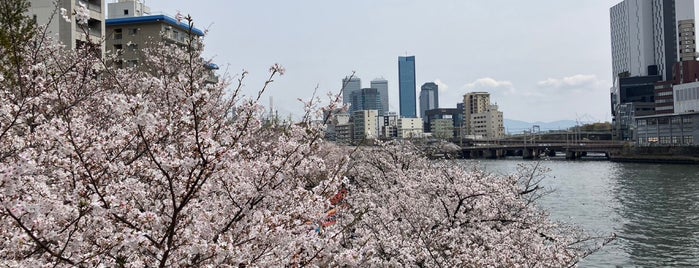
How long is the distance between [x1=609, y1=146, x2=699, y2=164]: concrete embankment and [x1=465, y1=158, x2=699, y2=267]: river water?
25.7m

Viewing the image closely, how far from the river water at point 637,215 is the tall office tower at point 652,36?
104 metres

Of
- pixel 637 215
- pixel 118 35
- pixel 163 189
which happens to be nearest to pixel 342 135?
pixel 163 189

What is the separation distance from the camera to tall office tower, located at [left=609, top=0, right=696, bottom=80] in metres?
142

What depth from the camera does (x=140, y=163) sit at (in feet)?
18.4

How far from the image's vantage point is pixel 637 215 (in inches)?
1239

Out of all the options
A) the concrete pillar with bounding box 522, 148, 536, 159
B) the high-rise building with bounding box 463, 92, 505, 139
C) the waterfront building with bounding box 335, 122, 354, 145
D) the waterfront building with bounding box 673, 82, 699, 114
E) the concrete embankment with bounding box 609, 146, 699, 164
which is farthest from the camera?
the high-rise building with bounding box 463, 92, 505, 139

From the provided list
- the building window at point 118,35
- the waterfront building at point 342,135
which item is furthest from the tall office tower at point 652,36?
the waterfront building at point 342,135

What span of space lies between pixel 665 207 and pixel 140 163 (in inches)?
1414

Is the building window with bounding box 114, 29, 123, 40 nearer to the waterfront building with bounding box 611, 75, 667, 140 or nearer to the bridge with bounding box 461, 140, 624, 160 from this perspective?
the bridge with bounding box 461, 140, 624, 160

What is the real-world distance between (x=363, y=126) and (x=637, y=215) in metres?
80.6

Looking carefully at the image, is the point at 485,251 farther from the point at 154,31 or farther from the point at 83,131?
the point at 154,31

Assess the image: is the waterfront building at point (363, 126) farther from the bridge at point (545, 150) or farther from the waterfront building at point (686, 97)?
the waterfront building at point (686, 97)

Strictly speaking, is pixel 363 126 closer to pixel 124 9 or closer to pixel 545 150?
pixel 545 150

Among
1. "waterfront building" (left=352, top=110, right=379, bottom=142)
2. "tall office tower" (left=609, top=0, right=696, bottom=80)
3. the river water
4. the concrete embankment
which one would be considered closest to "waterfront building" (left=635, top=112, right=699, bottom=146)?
the concrete embankment
